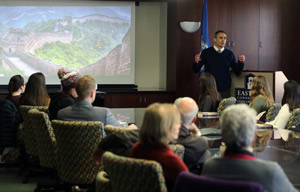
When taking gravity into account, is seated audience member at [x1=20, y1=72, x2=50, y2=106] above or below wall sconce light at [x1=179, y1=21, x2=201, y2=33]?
below

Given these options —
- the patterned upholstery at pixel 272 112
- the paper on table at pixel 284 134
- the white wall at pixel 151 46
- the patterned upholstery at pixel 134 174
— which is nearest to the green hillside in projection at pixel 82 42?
the white wall at pixel 151 46

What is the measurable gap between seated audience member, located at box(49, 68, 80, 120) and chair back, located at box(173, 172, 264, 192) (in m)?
2.88

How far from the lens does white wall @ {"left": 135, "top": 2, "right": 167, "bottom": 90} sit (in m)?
10.6

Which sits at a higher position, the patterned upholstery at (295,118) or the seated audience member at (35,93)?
the seated audience member at (35,93)

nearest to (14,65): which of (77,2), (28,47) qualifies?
(28,47)

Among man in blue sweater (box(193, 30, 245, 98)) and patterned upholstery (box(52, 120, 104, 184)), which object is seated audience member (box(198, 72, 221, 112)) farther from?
patterned upholstery (box(52, 120, 104, 184))

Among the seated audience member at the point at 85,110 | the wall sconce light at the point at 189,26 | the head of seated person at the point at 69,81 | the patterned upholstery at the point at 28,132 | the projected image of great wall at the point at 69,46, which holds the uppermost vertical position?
the wall sconce light at the point at 189,26

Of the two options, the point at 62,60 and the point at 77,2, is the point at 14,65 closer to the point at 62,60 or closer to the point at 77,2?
the point at 62,60

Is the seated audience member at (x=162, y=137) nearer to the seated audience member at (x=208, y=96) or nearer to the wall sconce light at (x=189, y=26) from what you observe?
the seated audience member at (x=208, y=96)

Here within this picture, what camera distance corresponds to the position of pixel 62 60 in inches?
403

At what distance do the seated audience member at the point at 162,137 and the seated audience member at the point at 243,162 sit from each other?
28cm

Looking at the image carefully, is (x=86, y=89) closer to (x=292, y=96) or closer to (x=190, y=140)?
(x=190, y=140)

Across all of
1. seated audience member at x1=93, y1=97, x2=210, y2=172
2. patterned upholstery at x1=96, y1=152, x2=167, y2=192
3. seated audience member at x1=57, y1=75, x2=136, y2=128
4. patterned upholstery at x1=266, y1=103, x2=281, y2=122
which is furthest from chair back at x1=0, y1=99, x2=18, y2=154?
patterned upholstery at x1=96, y1=152, x2=167, y2=192

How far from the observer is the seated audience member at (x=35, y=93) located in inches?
230
